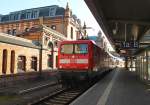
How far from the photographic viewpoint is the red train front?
1856 cm

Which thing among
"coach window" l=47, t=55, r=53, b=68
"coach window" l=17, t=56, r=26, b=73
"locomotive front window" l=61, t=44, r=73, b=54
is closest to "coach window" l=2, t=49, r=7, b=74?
"coach window" l=17, t=56, r=26, b=73

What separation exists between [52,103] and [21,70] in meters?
15.5

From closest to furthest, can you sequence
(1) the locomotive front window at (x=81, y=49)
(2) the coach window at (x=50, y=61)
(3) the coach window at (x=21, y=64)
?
1. (1) the locomotive front window at (x=81, y=49)
2. (3) the coach window at (x=21, y=64)
3. (2) the coach window at (x=50, y=61)

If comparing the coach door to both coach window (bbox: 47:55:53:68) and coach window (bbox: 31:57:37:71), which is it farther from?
coach window (bbox: 47:55:53:68)

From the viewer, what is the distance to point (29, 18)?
57.9 meters

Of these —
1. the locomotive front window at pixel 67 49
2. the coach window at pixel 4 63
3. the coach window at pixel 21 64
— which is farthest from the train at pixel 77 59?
the coach window at pixel 21 64

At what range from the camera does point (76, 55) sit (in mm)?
18938

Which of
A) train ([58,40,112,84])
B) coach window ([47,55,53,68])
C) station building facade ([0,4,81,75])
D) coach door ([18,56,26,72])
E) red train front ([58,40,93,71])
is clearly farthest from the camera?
coach window ([47,55,53,68])

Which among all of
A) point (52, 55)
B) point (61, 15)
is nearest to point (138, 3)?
point (52, 55)

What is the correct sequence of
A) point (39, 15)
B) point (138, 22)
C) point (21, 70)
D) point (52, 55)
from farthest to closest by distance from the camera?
1. point (39, 15)
2. point (52, 55)
3. point (21, 70)
4. point (138, 22)

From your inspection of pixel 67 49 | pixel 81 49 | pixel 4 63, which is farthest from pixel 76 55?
pixel 4 63

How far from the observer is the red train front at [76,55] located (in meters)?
18.6

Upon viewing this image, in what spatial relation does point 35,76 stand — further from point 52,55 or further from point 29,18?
point 29,18

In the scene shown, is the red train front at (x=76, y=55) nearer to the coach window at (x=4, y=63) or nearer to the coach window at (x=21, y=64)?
the coach window at (x=4, y=63)
